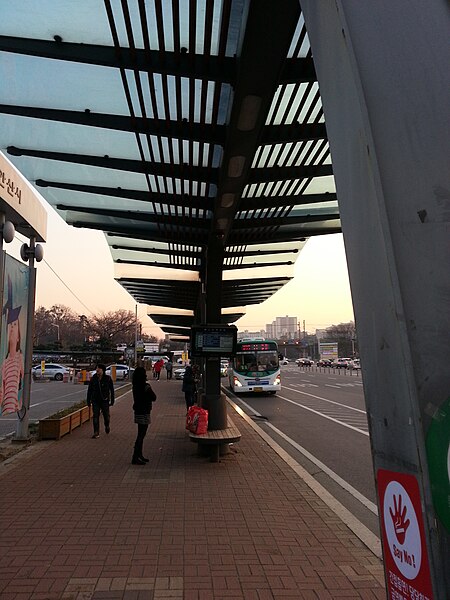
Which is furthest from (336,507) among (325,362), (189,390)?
(325,362)

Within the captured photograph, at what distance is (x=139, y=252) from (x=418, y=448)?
1383cm

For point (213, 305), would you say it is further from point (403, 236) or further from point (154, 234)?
point (403, 236)

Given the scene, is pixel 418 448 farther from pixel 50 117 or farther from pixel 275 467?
pixel 275 467

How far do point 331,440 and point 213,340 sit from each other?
15.2 feet

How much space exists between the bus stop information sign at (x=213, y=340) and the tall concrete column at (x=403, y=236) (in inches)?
295

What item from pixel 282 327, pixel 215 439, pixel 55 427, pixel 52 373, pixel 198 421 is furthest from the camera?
pixel 282 327

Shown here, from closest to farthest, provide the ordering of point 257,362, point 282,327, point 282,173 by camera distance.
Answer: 1. point 282,173
2. point 257,362
3. point 282,327

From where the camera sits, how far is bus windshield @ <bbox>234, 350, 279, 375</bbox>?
25.7 meters

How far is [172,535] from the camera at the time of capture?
16.4 feet

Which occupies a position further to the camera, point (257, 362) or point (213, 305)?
point (257, 362)

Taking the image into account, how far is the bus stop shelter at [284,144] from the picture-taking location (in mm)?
1525

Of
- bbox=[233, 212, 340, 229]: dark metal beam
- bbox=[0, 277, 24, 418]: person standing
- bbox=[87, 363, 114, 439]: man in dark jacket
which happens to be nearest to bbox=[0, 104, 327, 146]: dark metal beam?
bbox=[233, 212, 340, 229]: dark metal beam

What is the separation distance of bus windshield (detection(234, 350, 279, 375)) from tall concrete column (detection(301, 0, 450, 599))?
2412cm

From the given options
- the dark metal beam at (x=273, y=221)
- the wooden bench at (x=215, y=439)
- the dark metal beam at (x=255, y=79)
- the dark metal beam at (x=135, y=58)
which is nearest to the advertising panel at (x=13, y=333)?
the wooden bench at (x=215, y=439)
